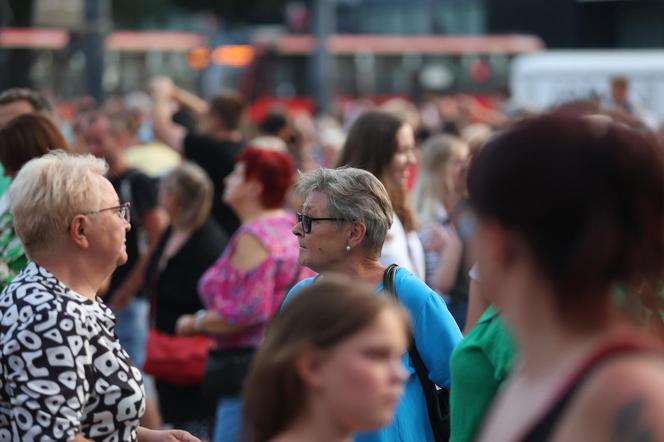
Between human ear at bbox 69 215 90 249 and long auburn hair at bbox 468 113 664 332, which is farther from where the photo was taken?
human ear at bbox 69 215 90 249

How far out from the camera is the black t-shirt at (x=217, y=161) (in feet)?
28.6

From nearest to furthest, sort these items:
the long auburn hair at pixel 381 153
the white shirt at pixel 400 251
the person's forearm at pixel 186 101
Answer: the white shirt at pixel 400 251, the long auburn hair at pixel 381 153, the person's forearm at pixel 186 101

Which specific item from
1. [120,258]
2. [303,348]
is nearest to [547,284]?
[303,348]

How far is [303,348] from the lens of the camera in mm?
2402

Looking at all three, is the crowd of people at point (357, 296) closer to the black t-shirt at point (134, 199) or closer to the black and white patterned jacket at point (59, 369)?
the black and white patterned jacket at point (59, 369)

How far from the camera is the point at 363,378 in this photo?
2.39 meters

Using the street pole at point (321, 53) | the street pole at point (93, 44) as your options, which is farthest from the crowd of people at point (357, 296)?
the street pole at point (321, 53)

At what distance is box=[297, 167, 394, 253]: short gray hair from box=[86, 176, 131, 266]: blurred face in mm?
771

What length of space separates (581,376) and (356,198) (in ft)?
8.04

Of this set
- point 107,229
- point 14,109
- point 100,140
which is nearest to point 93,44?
point 100,140

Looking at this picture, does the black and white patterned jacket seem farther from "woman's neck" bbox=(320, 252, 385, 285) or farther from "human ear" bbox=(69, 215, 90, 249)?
"woman's neck" bbox=(320, 252, 385, 285)

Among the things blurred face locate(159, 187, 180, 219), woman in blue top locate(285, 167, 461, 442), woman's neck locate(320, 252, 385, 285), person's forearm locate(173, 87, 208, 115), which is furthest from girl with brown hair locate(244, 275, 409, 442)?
person's forearm locate(173, 87, 208, 115)

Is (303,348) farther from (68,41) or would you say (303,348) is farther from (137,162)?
(68,41)

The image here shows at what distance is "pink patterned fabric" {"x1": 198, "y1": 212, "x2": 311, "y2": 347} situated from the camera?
6.58m
